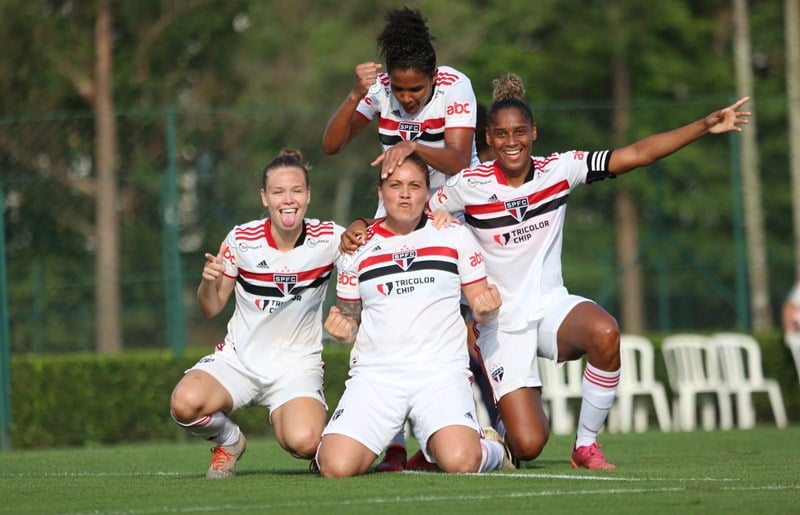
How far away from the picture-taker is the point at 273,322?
820 centimetres

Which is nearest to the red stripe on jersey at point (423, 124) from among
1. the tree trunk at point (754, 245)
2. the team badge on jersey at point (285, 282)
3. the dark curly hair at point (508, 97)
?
the dark curly hair at point (508, 97)

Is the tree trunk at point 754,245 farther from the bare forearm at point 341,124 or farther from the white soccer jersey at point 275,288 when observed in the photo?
the white soccer jersey at point 275,288

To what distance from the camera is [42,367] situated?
15.1 m

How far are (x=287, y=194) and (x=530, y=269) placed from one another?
149cm

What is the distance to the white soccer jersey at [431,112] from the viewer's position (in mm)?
8312

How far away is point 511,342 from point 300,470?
150 cm

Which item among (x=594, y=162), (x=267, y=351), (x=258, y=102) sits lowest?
(x=267, y=351)

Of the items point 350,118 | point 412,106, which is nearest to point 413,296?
point 412,106

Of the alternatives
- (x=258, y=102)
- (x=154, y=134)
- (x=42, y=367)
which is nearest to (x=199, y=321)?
(x=154, y=134)

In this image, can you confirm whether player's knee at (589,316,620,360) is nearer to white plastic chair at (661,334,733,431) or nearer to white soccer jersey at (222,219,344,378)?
white soccer jersey at (222,219,344,378)

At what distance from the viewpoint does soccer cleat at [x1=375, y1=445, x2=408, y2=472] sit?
8109 millimetres

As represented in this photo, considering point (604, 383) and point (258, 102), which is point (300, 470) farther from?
point (258, 102)

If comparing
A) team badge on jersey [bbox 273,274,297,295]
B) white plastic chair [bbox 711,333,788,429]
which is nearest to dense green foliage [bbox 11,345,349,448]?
white plastic chair [bbox 711,333,788,429]

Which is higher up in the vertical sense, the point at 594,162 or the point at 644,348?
the point at 594,162
